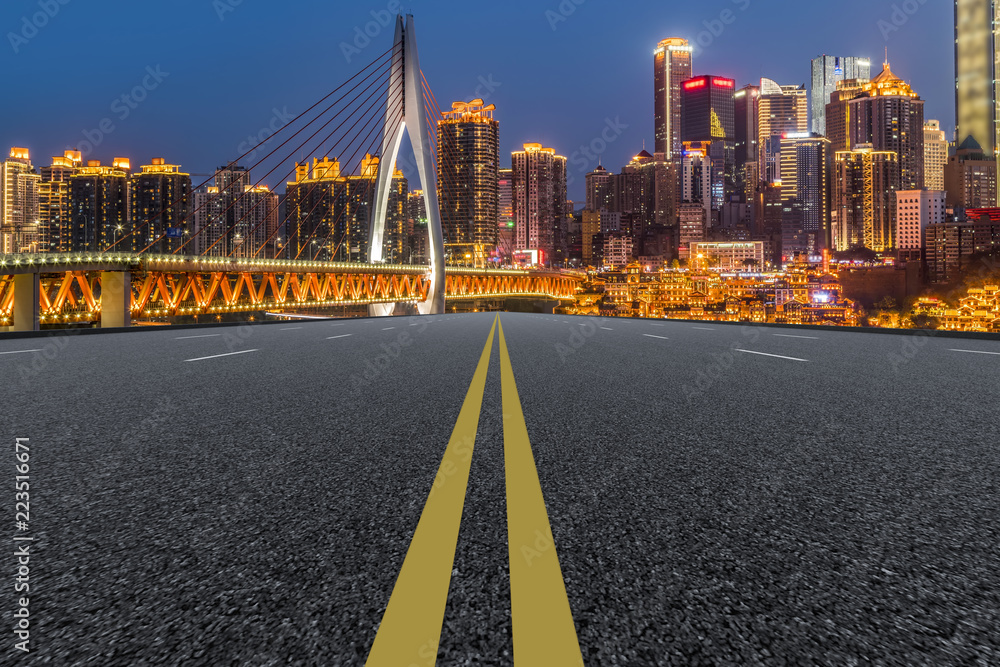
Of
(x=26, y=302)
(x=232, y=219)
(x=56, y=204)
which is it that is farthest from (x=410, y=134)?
(x=56, y=204)

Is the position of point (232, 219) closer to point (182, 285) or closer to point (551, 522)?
point (182, 285)

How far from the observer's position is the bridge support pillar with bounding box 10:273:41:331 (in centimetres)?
3044

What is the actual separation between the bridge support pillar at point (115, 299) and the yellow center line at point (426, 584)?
36778 mm

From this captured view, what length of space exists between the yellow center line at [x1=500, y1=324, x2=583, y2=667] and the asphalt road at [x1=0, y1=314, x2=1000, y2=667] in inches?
2.1

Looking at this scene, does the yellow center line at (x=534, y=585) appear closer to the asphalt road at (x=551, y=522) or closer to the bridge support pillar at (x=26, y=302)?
the asphalt road at (x=551, y=522)

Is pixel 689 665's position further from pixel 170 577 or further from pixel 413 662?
pixel 170 577

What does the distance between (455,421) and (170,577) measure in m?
3.68

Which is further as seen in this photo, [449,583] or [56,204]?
[56,204]

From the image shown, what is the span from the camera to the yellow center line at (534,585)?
7.19 ft

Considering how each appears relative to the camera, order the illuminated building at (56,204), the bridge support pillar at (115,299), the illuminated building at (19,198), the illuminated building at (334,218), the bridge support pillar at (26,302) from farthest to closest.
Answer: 1. the illuminated building at (19,198)
2. the illuminated building at (56,204)
3. the illuminated building at (334,218)
4. the bridge support pillar at (115,299)
5. the bridge support pillar at (26,302)

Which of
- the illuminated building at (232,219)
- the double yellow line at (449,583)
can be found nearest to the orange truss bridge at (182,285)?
the double yellow line at (449,583)

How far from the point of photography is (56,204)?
151 metres

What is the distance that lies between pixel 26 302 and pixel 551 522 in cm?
3527

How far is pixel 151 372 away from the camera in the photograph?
32.3 ft
